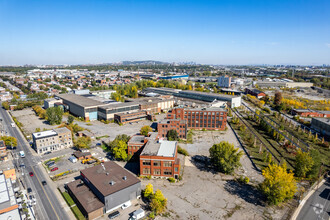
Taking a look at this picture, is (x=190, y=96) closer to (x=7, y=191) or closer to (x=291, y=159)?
(x=291, y=159)

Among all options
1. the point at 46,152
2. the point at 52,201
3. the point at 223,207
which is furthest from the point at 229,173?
the point at 46,152

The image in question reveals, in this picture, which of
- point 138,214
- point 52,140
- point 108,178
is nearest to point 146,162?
point 108,178

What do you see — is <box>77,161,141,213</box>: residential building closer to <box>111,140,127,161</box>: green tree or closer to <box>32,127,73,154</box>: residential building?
<box>111,140,127,161</box>: green tree

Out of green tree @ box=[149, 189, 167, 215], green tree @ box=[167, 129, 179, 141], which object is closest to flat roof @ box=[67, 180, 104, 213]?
green tree @ box=[149, 189, 167, 215]

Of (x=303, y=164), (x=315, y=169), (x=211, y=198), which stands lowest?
(x=211, y=198)

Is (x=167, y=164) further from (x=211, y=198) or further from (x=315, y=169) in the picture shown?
(x=315, y=169)

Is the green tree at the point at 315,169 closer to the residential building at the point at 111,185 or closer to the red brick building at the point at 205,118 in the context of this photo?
the red brick building at the point at 205,118

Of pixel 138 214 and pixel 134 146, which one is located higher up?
pixel 134 146
